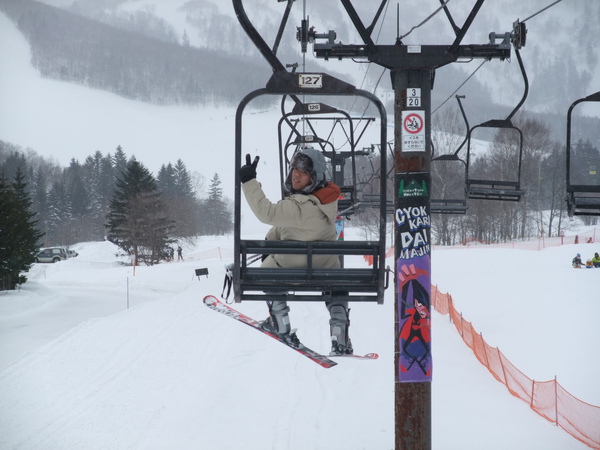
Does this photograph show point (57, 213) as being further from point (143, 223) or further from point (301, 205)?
point (301, 205)

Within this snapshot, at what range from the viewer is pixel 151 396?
9.12 meters

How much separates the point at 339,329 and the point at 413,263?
37.0 inches

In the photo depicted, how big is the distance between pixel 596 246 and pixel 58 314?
2763 cm

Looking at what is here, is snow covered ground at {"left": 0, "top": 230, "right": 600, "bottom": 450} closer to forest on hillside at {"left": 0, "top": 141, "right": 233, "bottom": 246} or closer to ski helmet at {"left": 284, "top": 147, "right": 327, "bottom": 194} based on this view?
ski helmet at {"left": 284, "top": 147, "right": 327, "bottom": 194}

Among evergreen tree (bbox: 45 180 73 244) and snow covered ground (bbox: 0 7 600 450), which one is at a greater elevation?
evergreen tree (bbox: 45 180 73 244)

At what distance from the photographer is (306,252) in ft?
14.1

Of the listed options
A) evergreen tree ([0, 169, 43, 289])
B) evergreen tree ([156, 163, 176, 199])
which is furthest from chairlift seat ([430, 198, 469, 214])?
evergreen tree ([156, 163, 176, 199])

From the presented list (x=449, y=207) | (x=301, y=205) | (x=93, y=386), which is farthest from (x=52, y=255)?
(x=301, y=205)

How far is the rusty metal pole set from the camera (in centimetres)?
466

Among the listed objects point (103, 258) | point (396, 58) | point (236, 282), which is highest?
point (396, 58)

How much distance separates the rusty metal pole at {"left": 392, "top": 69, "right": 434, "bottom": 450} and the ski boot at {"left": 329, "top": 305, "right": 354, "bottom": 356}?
21.1 inches

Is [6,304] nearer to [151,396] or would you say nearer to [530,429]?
[151,396]

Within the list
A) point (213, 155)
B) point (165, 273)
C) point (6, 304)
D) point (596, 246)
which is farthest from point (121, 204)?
point (213, 155)

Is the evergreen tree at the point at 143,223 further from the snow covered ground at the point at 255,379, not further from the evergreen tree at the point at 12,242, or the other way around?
the snow covered ground at the point at 255,379
